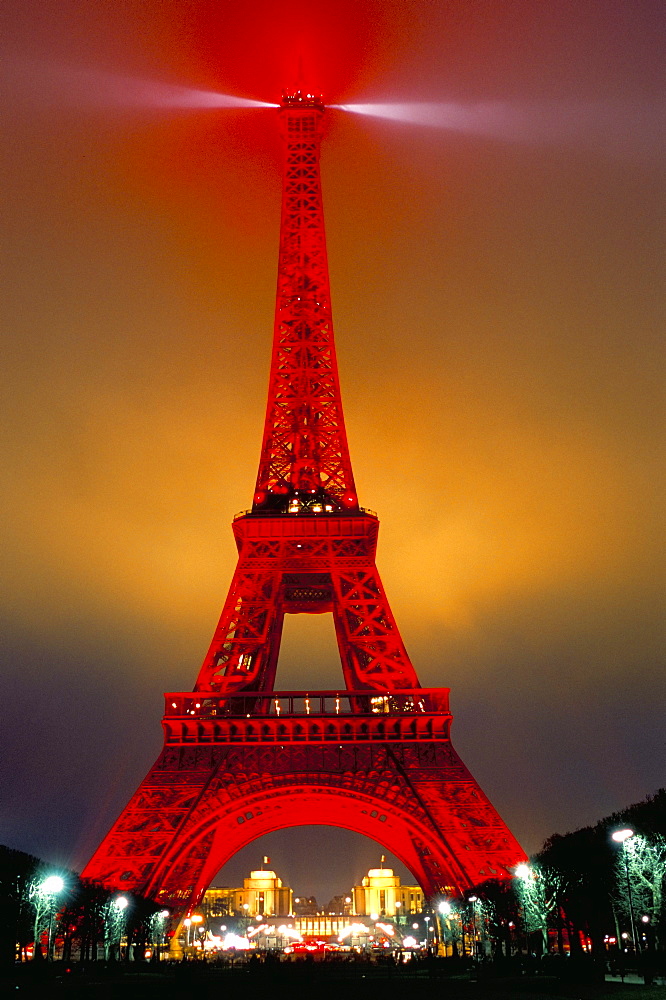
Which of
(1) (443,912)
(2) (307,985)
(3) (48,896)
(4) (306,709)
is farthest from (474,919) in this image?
(3) (48,896)

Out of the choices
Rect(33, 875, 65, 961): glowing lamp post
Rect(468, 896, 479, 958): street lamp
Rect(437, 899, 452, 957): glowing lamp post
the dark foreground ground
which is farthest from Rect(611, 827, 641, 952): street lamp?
Rect(33, 875, 65, 961): glowing lamp post

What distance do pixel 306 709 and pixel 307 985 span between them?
23.5 m

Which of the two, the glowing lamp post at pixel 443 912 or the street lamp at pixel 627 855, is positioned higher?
the street lamp at pixel 627 855

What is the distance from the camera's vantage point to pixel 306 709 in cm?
6781

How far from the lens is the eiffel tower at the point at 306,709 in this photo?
59750 mm

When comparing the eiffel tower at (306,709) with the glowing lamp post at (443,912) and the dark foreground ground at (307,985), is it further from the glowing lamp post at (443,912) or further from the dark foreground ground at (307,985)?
the dark foreground ground at (307,985)

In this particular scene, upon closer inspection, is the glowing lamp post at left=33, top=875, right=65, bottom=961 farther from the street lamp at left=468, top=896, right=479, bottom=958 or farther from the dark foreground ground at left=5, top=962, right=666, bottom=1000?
the street lamp at left=468, top=896, right=479, bottom=958

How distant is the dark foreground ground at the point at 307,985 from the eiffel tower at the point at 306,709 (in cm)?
744

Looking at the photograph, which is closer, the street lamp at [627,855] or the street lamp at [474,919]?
the street lamp at [627,855]

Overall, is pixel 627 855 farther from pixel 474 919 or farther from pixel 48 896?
pixel 48 896

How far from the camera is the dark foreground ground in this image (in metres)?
33.8

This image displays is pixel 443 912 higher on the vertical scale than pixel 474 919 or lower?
higher

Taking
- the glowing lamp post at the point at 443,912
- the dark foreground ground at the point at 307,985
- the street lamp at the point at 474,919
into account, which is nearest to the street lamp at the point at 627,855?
the dark foreground ground at the point at 307,985

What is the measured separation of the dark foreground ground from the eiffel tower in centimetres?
744
